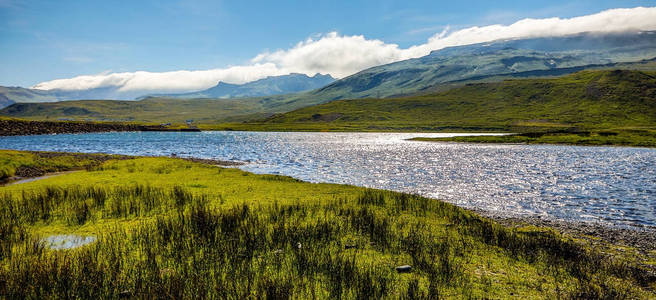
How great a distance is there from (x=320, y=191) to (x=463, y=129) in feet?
605

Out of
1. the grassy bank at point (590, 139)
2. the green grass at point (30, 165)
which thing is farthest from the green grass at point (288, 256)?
the grassy bank at point (590, 139)

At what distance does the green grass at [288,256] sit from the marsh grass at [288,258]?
45 millimetres

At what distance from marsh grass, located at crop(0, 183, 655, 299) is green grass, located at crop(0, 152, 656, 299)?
0.15 ft

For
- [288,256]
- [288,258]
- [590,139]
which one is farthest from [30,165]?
[590,139]

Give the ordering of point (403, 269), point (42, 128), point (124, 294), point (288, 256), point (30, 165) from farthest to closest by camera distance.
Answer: point (42, 128), point (30, 165), point (288, 256), point (403, 269), point (124, 294)

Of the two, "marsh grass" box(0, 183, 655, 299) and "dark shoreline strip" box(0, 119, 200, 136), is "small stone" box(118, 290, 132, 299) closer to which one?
"marsh grass" box(0, 183, 655, 299)

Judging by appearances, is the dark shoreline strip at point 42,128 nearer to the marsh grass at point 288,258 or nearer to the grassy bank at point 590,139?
the marsh grass at point 288,258

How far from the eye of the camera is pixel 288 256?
10.3m

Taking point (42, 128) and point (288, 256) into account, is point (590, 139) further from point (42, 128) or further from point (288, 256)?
point (42, 128)

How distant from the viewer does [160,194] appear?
19.8m

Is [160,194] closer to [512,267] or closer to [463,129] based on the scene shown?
[512,267]

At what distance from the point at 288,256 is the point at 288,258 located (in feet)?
0.59

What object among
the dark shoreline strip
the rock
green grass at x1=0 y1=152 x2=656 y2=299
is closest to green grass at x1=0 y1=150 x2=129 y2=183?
green grass at x1=0 y1=152 x2=656 y2=299

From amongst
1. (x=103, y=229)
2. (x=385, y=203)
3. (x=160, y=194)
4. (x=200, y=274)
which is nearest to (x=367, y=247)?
(x=200, y=274)
